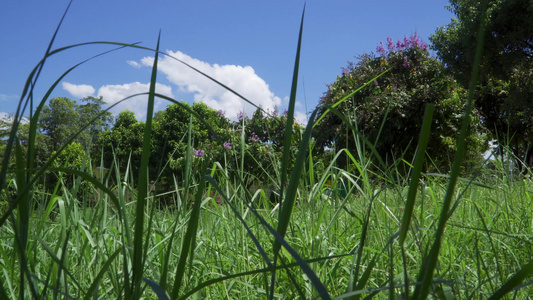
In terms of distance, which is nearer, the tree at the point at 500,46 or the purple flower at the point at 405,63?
the tree at the point at 500,46

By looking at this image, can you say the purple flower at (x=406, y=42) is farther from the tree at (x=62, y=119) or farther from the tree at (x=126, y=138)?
the tree at (x=62, y=119)

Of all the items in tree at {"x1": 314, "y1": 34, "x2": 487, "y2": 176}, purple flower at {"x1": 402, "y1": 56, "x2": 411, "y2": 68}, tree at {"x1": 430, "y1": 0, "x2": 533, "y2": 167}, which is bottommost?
tree at {"x1": 314, "y1": 34, "x2": 487, "y2": 176}

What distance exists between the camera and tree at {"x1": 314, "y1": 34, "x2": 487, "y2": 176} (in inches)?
413

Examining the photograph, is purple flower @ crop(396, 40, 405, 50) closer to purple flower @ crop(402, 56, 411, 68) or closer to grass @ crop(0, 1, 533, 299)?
purple flower @ crop(402, 56, 411, 68)

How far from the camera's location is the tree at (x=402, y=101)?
10.5m

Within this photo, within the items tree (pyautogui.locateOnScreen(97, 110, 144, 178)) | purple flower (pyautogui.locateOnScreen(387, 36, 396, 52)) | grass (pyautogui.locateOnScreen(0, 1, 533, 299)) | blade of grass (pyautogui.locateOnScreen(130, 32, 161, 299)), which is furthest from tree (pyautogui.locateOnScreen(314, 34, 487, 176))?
tree (pyautogui.locateOnScreen(97, 110, 144, 178))

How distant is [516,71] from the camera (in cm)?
1280

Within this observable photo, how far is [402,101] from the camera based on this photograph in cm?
1048

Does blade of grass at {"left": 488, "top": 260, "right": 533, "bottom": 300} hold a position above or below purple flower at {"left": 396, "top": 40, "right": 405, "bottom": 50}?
below

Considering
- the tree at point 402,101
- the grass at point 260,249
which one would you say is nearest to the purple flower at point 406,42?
the tree at point 402,101

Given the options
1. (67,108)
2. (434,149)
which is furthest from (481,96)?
(67,108)

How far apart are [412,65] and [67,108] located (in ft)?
104

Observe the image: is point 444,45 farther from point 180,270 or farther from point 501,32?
point 180,270

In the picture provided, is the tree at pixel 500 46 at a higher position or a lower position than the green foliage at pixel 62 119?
higher
